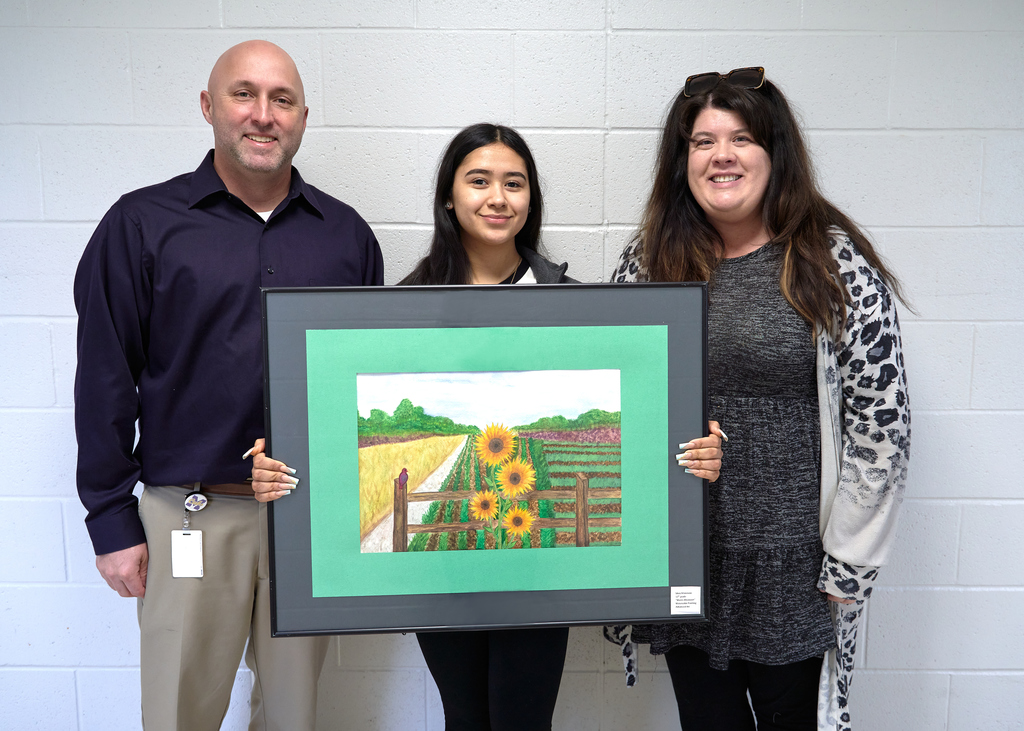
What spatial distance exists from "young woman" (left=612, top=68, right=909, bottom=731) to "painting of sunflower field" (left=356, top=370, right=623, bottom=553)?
34cm

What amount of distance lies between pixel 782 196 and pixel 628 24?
83 centimetres

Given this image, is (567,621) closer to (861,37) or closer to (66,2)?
(861,37)

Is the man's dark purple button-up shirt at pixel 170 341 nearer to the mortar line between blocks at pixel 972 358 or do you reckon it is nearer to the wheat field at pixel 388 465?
the wheat field at pixel 388 465

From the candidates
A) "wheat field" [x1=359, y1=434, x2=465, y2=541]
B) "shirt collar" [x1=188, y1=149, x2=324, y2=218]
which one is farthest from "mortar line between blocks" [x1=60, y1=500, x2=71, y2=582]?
"wheat field" [x1=359, y1=434, x2=465, y2=541]

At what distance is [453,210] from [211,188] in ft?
1.82

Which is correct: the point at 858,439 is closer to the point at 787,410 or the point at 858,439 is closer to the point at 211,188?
the point at 787,410

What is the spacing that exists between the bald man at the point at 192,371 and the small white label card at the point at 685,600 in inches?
37.2

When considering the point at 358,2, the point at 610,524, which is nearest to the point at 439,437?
the point at 610,524

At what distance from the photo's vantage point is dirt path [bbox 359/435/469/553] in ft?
3.87

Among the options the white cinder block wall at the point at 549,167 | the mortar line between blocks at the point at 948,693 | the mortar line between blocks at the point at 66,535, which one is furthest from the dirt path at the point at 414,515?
the mortar line between blocks at the point at 948,693

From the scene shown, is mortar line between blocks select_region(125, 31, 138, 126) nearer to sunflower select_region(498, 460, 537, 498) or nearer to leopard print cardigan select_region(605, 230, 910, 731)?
sunflower select_region(498, 460, 537, 498)

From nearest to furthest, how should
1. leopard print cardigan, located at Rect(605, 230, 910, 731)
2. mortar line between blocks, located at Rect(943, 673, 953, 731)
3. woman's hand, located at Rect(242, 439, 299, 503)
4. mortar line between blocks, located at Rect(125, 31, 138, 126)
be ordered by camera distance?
woman's hand, located at Rect(242, 439, 299, 503), leopard print cardigan, located at Rect(605, 230, 910, 731), mortar line between blocks, located at Rect(125, 31, 138, 126), mortar line between blocks, located at Rect(943, 673, 953, 731)

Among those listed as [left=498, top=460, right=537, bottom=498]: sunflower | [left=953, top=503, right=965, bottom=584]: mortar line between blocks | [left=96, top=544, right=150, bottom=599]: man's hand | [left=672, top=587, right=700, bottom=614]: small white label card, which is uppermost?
[left=498, top=460, right=537, bottom=498]: sunflower

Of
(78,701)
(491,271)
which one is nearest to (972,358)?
(491,271)
